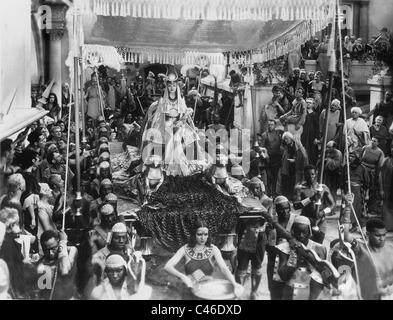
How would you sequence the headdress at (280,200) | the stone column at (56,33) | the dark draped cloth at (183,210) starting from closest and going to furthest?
the stone column at (56,33) → the dark draped cloth at (183,210) → the headdress at (280,200)

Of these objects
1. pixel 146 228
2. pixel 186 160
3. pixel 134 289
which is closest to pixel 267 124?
pixel 186 160

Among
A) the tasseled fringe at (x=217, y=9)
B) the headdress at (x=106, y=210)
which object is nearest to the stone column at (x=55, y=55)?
the tasseled fringe at (x=217, y=9)

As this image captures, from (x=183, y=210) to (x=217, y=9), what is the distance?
183 cm

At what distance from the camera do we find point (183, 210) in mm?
5910

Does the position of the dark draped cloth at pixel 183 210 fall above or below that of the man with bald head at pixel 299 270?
above

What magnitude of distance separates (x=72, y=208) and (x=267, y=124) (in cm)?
193

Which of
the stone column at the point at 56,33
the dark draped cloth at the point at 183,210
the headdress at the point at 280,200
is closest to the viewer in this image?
the stone column at the point at 56,33

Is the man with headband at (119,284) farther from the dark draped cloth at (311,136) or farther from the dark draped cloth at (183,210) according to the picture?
the dark draped cloth at (311,136)

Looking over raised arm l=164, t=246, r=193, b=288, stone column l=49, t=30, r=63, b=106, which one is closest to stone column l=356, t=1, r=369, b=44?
raised arm l=164, t=246, r=193, b=288

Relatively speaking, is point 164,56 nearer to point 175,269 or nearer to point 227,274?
point 175,269

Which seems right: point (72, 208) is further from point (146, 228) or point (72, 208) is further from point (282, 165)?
point (282, 165)

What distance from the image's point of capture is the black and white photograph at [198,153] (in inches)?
229

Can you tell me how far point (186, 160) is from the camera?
5992 mm

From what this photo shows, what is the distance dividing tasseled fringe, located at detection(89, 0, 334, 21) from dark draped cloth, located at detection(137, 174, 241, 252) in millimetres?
1467
